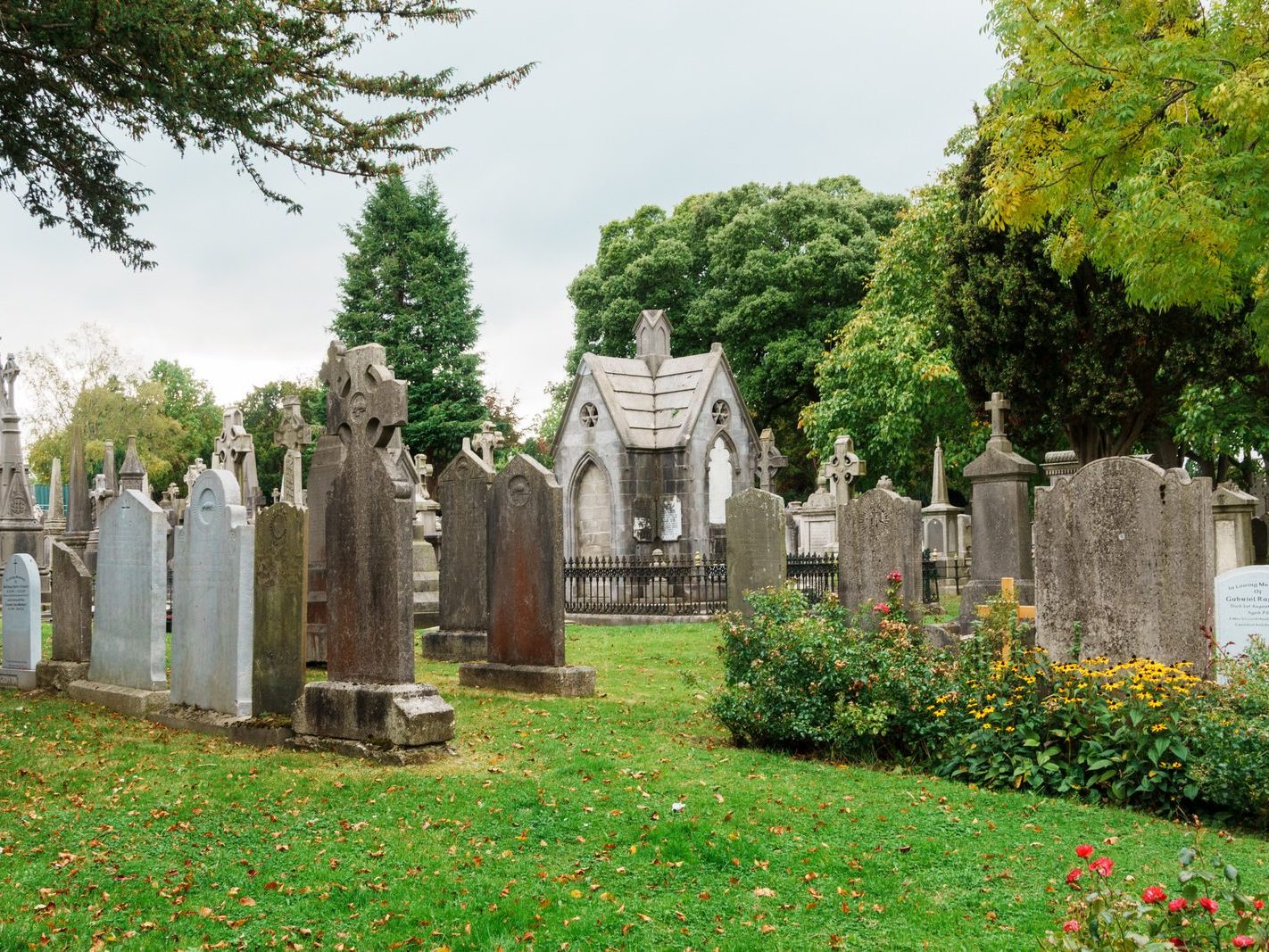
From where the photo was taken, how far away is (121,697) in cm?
981

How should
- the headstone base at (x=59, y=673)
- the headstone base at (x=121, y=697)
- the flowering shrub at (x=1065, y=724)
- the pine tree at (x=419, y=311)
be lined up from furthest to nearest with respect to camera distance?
the pine tree at (x=419, y=311) → the headstone base at (x=59, y=673) → the headstone base at (x=121, y=697) → the flowering shrub at (x=1065, y=724)

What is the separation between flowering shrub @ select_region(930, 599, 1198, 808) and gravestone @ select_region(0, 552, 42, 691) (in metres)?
9.32

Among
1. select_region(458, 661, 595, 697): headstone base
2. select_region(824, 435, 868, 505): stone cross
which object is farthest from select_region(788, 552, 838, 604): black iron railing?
select_region(458, 661, 595, 697): headstone base

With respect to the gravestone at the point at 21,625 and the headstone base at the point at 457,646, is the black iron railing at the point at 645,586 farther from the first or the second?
the gravestone at the point at 21,625

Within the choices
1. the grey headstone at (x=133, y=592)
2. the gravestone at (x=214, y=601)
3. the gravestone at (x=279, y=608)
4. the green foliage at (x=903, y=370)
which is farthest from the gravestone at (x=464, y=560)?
the green foliage at (x=903, y=370)

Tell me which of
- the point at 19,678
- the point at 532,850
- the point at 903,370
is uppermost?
the point at 903,370

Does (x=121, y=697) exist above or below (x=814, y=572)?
below

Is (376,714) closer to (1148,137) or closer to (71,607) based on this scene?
(71,607)

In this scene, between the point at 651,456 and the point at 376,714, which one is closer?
the point at 376,714

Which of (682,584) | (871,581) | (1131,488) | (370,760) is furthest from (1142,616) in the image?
(682,584)

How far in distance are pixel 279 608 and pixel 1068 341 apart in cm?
1749

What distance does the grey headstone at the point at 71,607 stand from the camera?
1098cm

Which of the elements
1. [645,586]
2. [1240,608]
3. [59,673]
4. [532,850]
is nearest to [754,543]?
[1240,608]

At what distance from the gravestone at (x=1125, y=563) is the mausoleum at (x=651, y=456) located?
40.6ft
